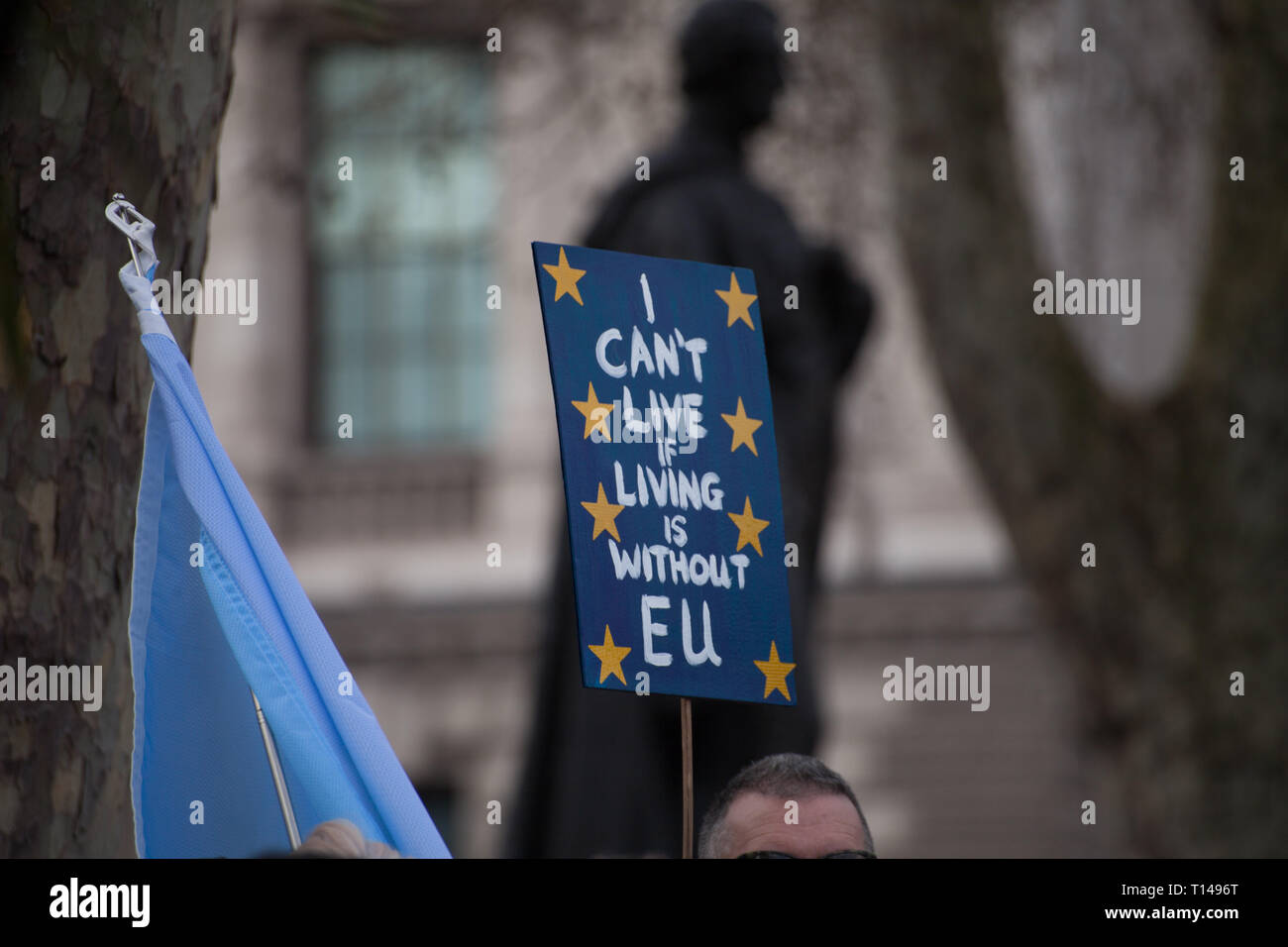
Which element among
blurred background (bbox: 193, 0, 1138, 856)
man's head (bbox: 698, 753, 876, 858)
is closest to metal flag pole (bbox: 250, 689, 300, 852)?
man's head (bbox: 698, 753, 876, 858)

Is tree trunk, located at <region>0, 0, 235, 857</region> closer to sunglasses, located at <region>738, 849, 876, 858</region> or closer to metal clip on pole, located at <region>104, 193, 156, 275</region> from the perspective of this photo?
metal clip on pole, located at <region>104, 193, 156, 275</region>

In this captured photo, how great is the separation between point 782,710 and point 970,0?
498 cm

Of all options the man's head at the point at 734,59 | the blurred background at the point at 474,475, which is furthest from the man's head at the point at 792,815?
the blurred background at the point at 474,475

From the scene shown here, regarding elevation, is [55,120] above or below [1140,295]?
below

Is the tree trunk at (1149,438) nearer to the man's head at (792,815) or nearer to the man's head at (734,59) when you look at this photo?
the man's head at (734,59)

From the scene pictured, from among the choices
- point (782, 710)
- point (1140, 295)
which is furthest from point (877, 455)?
point (782, 710)

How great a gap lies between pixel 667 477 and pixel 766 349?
2814mm

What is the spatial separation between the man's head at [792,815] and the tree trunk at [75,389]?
90 centimetres

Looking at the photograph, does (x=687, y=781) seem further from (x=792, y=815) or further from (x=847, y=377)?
(x=847, y=377)

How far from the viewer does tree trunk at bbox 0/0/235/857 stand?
3.24 meters
